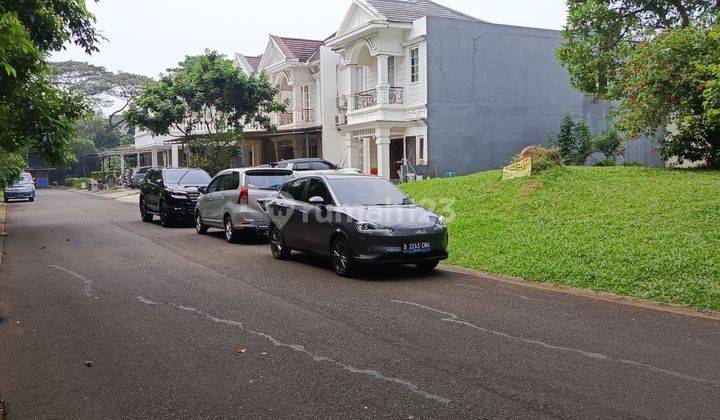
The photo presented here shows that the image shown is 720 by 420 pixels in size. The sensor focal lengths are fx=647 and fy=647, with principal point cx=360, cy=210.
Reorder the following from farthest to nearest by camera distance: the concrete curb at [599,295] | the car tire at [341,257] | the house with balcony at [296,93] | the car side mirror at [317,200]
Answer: the house with balcony at [296,93], the car side mirror at [317,200], the car tire at [341,257], the concrete curb at [599,295]

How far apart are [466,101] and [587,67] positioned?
26.3ft

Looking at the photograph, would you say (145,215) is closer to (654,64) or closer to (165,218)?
(165,218)

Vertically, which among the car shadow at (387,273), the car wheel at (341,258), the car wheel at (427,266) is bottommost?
the car shadow at (387,273)

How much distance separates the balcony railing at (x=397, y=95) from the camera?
2803 centimetres

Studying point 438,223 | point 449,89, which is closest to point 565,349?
point 438,223

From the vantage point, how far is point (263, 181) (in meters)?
15.5

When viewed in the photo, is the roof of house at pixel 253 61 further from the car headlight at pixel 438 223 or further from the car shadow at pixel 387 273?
the car headlight at pixel 438 223

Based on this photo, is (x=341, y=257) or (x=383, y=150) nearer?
(x=341, y=257)

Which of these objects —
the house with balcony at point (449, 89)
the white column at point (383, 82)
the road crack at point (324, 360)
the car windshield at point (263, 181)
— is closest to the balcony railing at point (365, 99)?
the house with balcony at point (449, 89)

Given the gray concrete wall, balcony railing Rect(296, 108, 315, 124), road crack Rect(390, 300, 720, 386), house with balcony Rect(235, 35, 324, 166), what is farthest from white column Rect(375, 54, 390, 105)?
road crack Rect(390, 300, 720, 386)

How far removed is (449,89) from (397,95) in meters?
2.34

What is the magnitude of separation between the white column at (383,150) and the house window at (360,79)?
414 centimetres

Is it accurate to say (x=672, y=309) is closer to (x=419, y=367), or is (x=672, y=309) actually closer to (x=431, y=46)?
(x=419, y=367)

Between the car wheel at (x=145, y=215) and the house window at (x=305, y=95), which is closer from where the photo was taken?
the car wheel at (x=145, y=215)
